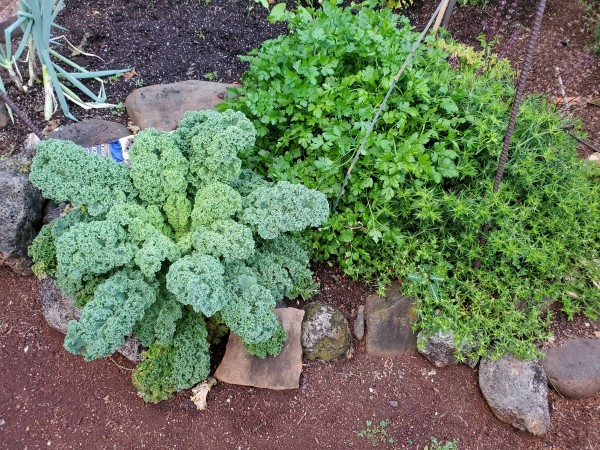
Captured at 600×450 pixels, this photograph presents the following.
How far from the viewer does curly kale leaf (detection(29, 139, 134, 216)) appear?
243 cm

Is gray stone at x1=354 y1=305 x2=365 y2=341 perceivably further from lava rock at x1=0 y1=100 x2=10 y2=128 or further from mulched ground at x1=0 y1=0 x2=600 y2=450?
lava rock at x1=0 y1=100 x2=10 y2=128

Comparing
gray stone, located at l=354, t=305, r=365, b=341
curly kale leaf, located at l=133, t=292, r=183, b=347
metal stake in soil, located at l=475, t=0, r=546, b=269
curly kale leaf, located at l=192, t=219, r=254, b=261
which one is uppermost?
metal stake in soil, located at l=475, t=0, r=546, b=269

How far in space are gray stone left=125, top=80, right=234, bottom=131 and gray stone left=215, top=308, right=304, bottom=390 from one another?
1.81 m

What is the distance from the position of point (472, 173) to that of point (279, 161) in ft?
3.86

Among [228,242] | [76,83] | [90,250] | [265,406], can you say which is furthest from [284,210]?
[76,83]

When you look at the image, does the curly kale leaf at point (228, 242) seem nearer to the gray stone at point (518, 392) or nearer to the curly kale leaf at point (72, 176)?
the curly kale leaf at point (72, 176)

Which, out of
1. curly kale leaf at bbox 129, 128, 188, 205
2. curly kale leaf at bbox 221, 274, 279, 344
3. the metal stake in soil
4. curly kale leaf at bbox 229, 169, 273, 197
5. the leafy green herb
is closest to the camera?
the metal stake in soil

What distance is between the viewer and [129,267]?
2469 mm

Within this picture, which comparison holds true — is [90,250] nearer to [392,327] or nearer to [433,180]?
[392,327]

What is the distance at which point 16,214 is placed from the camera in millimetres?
2781

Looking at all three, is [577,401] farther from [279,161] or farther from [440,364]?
[279,161]

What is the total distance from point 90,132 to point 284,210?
1707mm

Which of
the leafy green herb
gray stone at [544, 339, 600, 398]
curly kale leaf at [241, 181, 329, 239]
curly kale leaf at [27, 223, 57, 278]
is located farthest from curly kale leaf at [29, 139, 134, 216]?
gray stone at [544, 339, 600, 398]

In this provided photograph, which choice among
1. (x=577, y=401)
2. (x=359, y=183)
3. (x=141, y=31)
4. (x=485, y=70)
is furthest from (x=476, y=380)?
(x=141, y=31)
